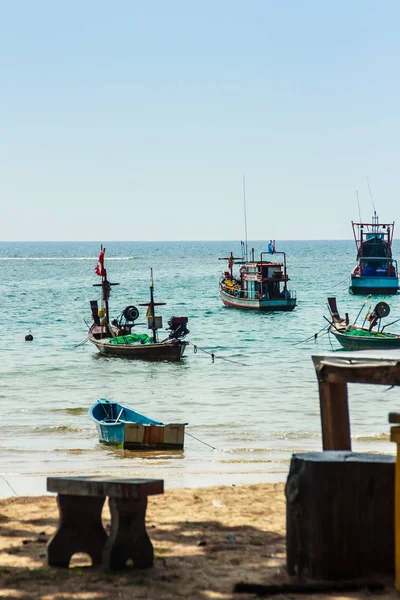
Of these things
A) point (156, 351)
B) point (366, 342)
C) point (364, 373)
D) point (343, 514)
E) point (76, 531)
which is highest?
point (364, 373)

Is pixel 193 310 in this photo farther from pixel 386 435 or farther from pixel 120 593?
pixel 120 593

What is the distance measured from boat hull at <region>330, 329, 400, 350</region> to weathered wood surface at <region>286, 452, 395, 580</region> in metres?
28.4

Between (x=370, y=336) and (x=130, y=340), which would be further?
(x=130, y=340)

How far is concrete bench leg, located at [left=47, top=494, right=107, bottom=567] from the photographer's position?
7.16 m

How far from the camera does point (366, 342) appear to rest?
36438mm

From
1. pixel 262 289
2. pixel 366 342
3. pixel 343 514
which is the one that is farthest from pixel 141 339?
pixel 343 514

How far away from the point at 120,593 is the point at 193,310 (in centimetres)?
6430

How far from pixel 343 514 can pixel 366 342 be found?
30733 millimetres

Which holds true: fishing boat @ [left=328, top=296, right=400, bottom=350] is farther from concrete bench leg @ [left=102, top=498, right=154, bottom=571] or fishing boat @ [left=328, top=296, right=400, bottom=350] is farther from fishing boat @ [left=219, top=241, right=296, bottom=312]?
concrete bench leg @ [left=102, top=498, right=154, bottom=571]

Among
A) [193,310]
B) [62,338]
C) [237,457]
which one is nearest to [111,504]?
[237,457]

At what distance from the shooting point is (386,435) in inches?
777

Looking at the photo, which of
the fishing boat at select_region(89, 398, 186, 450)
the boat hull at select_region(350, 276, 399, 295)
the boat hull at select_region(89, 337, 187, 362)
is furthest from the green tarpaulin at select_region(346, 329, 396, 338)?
the boat hull at select_region(350, 276, 399, 295)

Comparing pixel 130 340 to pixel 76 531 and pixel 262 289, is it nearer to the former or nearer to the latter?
pixel 262 289

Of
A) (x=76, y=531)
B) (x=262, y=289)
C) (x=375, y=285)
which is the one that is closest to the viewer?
(x=76, y=531)
